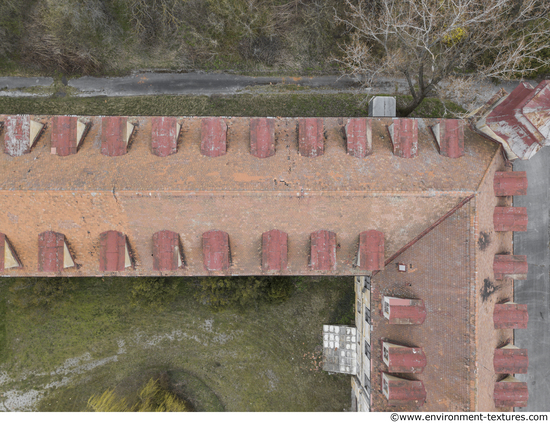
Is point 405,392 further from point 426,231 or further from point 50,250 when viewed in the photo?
point 50,250

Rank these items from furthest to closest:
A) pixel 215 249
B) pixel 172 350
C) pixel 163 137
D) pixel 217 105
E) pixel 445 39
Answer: pixel 217 105, pixel 172 350, pixel 445 39, pixel 163 137, pixel 215 249

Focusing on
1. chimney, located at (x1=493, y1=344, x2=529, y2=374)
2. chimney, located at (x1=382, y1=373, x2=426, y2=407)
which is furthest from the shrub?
chimney, located at (x1=493, y1=344, x2=529, y2=374)

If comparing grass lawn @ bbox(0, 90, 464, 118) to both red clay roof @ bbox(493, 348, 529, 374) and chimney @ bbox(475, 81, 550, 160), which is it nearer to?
chimney @ bbox(475, 81, 550, 160)

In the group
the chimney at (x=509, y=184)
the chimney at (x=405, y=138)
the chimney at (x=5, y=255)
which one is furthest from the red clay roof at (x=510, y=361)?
the chimney at (x=5, y=255)

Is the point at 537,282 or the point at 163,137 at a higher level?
the point at 163,137

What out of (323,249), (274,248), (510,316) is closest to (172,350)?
(274,248)

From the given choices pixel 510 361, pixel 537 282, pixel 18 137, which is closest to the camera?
pixel 18 137
